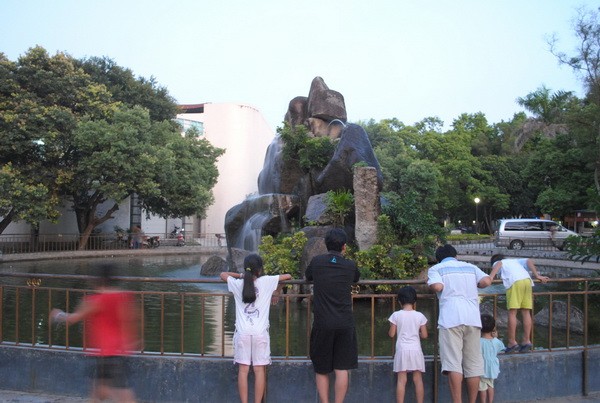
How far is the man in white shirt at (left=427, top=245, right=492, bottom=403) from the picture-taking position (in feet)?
17.1

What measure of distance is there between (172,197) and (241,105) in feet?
53.0

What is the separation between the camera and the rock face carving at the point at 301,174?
15.6 meters

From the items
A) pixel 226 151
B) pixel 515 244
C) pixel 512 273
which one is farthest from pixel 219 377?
pixel 226 151

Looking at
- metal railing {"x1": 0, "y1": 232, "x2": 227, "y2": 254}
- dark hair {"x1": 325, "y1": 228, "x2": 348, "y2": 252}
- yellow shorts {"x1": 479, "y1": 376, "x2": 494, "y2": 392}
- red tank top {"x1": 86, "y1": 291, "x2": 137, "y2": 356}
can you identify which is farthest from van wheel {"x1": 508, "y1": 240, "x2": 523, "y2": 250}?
red tank top {"x1": 86, "y1": 291, "x2": 137, "y2": 356}

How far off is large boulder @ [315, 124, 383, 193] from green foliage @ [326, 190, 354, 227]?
100 centimetres

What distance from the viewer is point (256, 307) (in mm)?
5031

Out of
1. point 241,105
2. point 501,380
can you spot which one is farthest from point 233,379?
point 241,105

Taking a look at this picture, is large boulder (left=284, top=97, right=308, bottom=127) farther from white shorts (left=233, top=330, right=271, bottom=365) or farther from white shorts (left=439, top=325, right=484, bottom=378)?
white shorts (left=233, top=330, right=271, bottom=365)

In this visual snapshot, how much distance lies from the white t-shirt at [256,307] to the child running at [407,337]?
42.7 inches

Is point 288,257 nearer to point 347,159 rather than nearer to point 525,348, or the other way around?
point 347,159

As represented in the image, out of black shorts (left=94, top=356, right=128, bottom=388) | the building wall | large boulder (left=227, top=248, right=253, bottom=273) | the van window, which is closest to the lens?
black shorts (left=94, top=356, right=128, bottom=388)

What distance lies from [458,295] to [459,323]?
0.77ft

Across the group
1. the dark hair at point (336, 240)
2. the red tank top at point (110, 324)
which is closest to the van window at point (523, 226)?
the dark hair at point (336, 240)

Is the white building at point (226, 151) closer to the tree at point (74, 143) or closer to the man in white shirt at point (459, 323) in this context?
the tree at point (74, 143)
